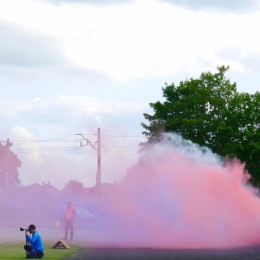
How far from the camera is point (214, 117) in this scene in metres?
50.4

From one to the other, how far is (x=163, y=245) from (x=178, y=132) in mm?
23939

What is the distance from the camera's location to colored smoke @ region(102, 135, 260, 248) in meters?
28.9

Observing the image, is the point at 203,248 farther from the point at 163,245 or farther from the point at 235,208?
the point at 235,208

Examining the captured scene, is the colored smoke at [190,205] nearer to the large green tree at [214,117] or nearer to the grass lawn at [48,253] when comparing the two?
the grass lawn at [48,253]

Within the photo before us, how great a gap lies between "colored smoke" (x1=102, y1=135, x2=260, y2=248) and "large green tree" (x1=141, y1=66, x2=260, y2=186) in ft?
38.3

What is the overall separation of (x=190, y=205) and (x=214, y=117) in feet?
68.9

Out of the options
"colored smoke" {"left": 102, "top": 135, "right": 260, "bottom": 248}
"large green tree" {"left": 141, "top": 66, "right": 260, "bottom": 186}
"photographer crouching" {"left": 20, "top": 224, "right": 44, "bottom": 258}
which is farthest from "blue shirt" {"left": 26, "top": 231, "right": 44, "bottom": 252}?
"large green tree" {"left": 141, "top": 66, "right": 260, "bottom": 186}

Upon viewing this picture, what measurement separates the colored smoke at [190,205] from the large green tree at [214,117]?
11667 millimetres

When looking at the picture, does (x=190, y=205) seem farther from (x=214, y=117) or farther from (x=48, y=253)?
(x=214, y=117)

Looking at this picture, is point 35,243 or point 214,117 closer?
point 35,243

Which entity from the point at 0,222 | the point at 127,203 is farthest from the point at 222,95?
the point at 0,222

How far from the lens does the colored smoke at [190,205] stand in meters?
28.9

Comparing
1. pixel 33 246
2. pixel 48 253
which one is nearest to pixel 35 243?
pixel 33 246

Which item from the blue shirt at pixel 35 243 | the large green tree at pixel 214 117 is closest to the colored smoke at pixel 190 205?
the blue shirt at pixel 35 243
